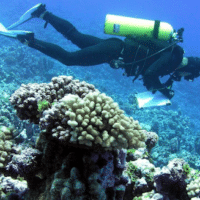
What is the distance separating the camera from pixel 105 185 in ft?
7.09

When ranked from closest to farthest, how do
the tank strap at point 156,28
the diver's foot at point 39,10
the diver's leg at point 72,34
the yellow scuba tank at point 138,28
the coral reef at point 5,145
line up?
the coral reef at point 5,145
the tank strap at point 156,28
the yellow scuba tank at point 138,28
the diver's leg at point 72,34
the diver's foot at point 39,10

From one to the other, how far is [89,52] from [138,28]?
1.88m

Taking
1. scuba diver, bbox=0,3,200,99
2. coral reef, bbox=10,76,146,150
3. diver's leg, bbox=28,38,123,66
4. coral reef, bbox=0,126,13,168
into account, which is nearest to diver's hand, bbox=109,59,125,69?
scuba diver, bbox=0,3,200,99

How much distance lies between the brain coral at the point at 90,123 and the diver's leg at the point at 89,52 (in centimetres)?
405

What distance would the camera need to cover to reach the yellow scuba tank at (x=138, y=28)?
559cm

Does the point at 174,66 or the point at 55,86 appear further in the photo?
the point at 174,66

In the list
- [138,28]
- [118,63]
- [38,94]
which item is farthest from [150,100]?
[38,94]

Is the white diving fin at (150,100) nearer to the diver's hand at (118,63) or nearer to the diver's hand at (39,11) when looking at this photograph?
the diver's hand at (118,63)

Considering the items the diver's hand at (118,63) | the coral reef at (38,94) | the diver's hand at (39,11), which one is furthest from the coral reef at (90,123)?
the diver's hand at (39,11)

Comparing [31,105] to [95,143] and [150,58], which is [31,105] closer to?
[95,143]

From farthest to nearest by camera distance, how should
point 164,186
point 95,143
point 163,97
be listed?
point 163,97
point 164,186
point 95,143

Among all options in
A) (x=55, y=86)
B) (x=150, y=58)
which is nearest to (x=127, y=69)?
(x=150, y=58)

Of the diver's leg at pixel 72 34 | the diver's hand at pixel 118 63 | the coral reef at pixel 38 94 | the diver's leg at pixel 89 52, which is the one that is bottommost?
the coral reef at pixel 38 94

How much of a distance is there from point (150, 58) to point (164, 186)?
4.25 m
